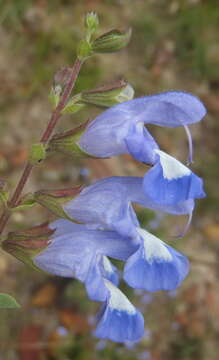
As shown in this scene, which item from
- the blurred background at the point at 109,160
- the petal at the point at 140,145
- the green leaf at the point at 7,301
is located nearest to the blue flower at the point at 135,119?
the petal at the point at 140,145

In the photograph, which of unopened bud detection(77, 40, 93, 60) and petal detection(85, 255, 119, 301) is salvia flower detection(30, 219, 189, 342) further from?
unopened bud detection(77, 40, 93, 60)

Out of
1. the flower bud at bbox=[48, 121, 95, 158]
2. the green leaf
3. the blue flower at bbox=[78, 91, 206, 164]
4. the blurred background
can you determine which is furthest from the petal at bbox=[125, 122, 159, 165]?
the blurred background

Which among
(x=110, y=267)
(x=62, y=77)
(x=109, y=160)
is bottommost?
(x=109, y=160)

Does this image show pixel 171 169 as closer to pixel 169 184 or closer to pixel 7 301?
pixel 169 184

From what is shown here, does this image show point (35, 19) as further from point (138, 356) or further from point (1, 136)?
point (138, 356)

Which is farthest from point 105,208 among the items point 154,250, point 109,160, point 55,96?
point 109,160

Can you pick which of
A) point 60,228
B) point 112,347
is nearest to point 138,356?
point 112,347

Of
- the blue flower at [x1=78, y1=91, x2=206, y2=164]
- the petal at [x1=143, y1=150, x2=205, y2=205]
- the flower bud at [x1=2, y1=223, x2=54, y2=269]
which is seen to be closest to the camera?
the petal at [x1=143, y1=150, x2=205, y2=205]
